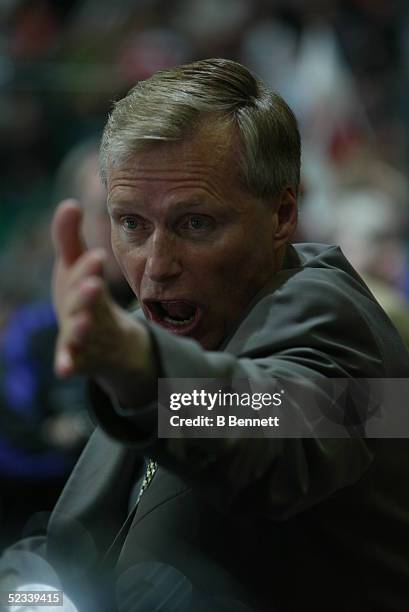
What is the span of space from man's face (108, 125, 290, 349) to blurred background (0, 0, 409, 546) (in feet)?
4.49

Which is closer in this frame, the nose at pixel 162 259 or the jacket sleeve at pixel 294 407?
the jacket sleeve at pixel 294 407

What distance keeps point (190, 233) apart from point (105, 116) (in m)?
2.93

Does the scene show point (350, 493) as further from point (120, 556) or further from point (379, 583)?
point (120, 556)

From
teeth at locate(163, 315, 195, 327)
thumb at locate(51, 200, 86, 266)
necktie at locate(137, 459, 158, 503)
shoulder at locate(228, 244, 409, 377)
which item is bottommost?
necktie at locate(137, 459, 158, 503)

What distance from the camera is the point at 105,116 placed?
160 inches

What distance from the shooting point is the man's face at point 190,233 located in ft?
4.02

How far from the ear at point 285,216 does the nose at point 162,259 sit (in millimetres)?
165

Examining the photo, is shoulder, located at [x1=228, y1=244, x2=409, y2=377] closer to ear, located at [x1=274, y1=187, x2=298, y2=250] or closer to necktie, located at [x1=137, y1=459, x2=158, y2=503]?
ear, located at [x1=274, y1=187, x2=298, y2=250]

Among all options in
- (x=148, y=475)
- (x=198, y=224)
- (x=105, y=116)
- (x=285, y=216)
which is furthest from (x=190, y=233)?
(x=105, y=116)

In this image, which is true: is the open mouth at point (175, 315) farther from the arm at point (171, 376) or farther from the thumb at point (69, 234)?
the thumb at point (69, 234)

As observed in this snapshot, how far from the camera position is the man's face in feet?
4.02

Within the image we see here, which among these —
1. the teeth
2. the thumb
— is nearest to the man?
the teeth

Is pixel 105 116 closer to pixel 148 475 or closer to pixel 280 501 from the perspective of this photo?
pixel 148 475

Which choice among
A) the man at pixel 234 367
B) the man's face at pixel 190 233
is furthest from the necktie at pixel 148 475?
the man's face at pixel 190 233
